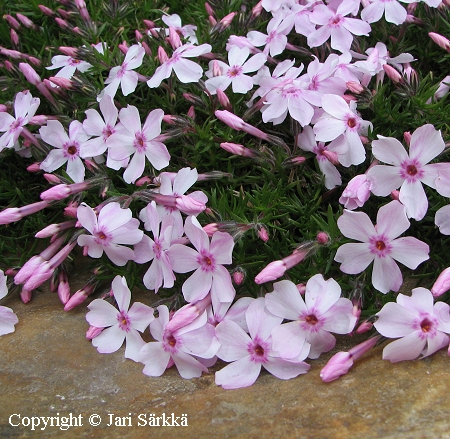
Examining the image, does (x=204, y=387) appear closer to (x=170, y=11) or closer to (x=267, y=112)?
(x=267, y=112)

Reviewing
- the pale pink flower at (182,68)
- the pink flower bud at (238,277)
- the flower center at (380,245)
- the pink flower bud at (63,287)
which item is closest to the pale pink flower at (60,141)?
the pale pink flower at (182,68)

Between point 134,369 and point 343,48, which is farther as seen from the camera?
point 343,48

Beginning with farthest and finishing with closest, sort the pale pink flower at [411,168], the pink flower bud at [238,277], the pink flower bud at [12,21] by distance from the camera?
the pink flower bud at [12,21], the pink flower bud at [238,277], the pale pink flower at [411,168]

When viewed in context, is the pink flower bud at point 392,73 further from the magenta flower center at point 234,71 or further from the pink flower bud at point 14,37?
the pink flower bud at point 14,37

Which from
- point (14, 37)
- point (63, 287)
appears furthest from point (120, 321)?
point (14, 37)

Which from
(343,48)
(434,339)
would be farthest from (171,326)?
(343,48)

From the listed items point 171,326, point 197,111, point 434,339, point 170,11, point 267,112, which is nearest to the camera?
point 434,339

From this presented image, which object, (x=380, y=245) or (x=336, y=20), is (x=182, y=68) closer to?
(x=336, y=20)
